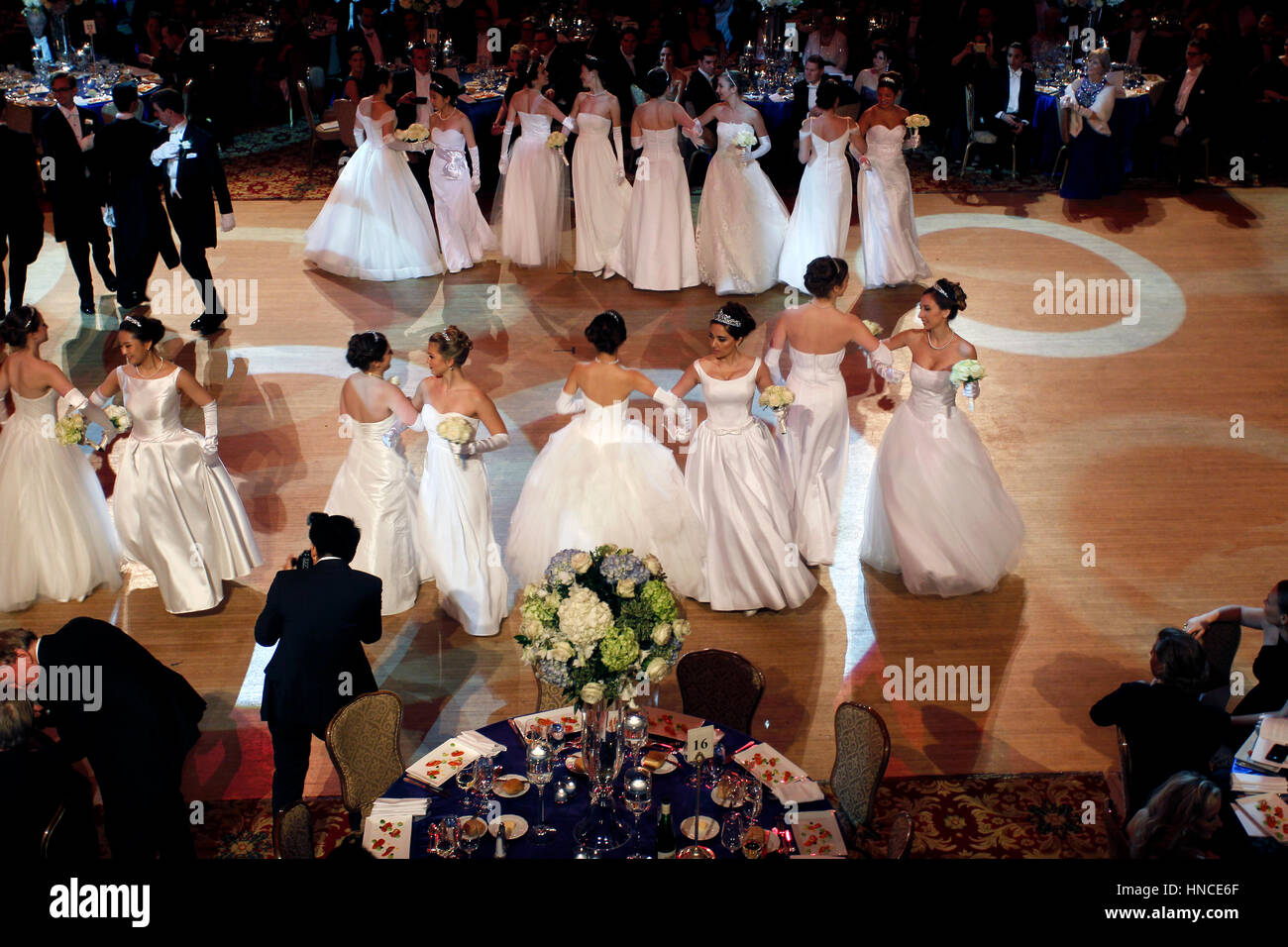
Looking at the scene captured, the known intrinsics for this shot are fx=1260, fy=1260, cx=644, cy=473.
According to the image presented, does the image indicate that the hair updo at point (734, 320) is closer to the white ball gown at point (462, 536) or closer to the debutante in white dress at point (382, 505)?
the white ball gown at point (462, 536)

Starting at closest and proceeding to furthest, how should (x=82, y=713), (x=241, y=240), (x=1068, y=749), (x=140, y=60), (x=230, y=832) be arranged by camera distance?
(x=82, y=713) → (x=230, y=832) → (x=1068, y=749) → (x=241, y=240) → (x=140, y=60)

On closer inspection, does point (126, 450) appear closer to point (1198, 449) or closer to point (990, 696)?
point (990, 696)

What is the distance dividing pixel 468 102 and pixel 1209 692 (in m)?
8.37

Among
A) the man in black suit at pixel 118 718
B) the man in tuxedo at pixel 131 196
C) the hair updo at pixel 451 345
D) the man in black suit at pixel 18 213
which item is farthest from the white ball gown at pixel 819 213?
the man in black suit at pixel 118 718

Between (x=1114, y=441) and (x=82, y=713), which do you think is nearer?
(x=82, y=713)

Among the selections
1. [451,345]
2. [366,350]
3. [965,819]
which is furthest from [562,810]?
[366,350]

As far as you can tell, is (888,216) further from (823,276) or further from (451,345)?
(451,345)

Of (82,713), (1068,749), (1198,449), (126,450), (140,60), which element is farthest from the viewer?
(140,60)

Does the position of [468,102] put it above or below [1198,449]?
above

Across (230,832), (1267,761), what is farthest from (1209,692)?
(230,832)

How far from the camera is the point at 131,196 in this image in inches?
346

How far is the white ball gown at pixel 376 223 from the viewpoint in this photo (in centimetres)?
973

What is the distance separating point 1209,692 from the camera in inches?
197

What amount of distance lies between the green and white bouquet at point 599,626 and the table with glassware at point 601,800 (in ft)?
0.94
